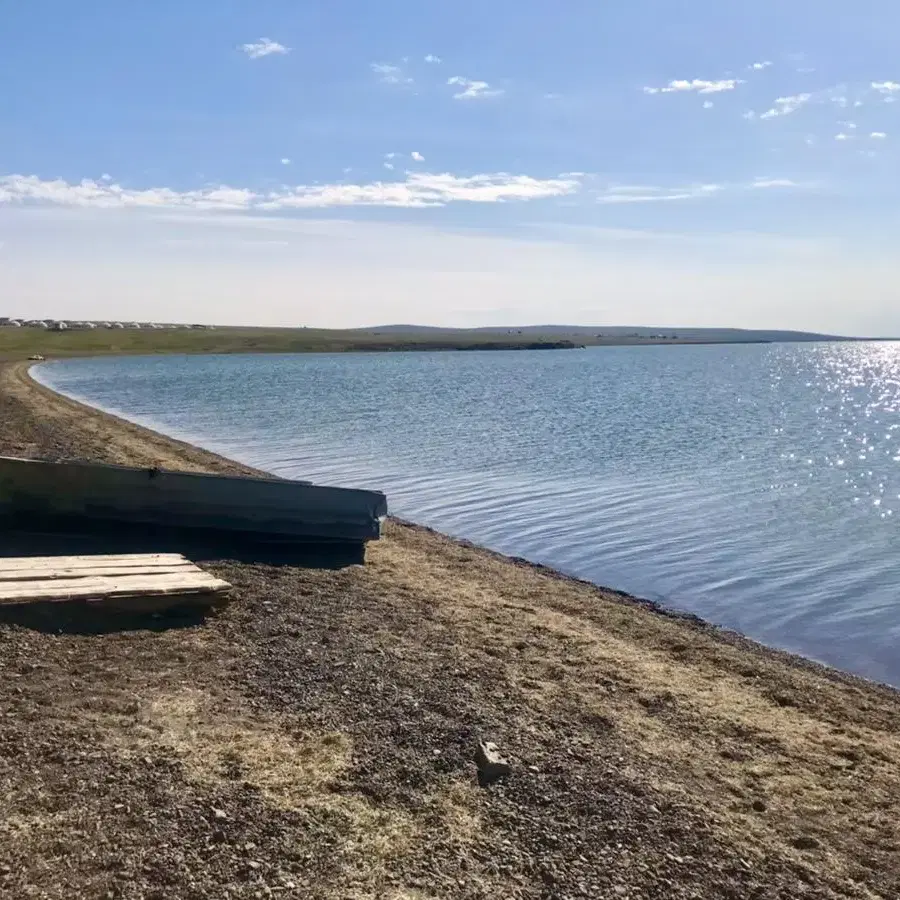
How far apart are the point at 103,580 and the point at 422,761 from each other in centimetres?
405

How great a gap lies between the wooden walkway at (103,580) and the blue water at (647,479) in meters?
5.81

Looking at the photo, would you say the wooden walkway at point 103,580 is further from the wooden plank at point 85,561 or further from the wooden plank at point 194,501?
the wooden plank at point 194,501

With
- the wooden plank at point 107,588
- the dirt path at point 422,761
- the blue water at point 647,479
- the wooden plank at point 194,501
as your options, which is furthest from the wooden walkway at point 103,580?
the blue water at point 647,479

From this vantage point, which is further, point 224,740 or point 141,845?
point 224,740

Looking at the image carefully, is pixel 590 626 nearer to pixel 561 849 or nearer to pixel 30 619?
pixel 561 849

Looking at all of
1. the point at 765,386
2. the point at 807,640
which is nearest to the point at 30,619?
the point at 807,640

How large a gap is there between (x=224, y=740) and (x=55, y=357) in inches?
3344

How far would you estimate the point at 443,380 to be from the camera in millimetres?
66312

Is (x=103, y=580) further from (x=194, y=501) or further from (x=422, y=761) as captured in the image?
(x=422, y=761)

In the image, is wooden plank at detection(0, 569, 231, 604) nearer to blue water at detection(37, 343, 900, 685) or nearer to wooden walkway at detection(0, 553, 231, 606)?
wooden walkway at detection(0, 553, 231, 606)

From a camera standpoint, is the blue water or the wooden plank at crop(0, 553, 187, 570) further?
the blue water

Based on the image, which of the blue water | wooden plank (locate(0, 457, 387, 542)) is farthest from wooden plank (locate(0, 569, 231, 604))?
the blue water

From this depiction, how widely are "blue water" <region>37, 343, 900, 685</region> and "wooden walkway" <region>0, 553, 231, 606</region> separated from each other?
5.81 metres

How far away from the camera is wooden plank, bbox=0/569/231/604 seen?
7570 millimetres
